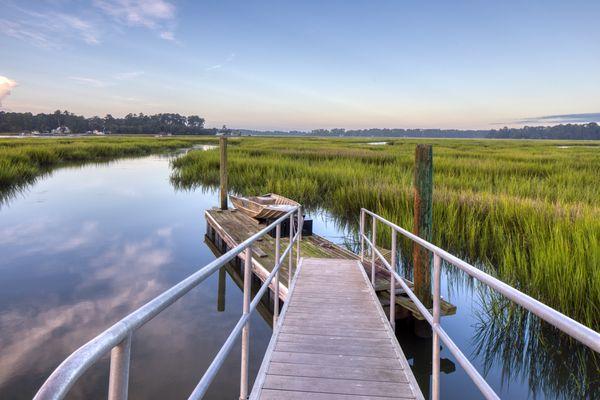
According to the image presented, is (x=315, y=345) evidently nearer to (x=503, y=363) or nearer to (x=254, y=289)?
(x=503, y=363)

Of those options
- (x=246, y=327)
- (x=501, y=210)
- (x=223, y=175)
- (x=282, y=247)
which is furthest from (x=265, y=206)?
(x=246, y=327)

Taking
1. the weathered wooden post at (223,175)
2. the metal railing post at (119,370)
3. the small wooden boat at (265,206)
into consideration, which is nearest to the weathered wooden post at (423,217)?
the small wooden boat at (265,206)

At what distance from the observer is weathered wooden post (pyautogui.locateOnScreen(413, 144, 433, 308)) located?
5461 millimetres

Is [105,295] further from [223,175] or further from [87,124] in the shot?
[87,124]

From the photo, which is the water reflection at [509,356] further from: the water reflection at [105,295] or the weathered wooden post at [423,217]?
the water reflection at [105,295]

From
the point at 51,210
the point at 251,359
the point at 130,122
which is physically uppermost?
the point at 130,122

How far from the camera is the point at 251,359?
18.5 feet

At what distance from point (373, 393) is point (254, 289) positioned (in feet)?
17.4

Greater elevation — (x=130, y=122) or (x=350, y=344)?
(x=130, y=122)

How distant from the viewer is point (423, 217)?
5723 millimetres

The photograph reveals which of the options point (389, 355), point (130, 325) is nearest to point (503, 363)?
point (389, 355)

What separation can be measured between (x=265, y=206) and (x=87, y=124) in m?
171

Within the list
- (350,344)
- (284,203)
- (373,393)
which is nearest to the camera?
(373,393)

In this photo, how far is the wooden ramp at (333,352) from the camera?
9.89 feet
